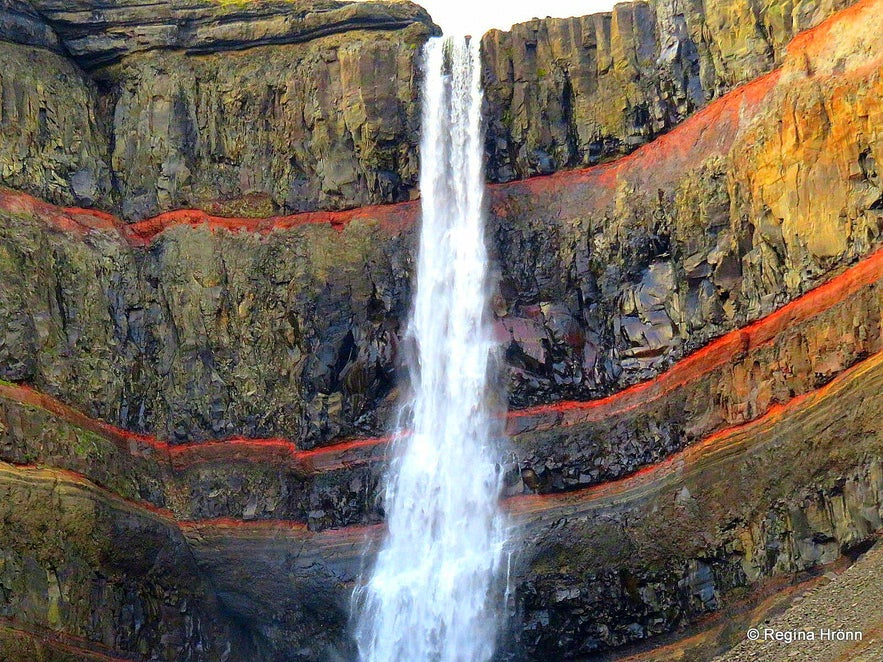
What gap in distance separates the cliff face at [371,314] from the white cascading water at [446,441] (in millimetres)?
731

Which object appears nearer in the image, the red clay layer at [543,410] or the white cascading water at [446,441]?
the red clay layer at [543,410]

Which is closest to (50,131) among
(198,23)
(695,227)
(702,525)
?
(198,23)

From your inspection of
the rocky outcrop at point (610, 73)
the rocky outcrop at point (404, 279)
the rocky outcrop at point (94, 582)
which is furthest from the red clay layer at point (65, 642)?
the rocky outcrop at point (610, 73)

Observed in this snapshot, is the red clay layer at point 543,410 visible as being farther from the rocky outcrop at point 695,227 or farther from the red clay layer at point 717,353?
the rocky outcrop at point 695,227

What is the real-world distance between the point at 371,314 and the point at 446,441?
16.2 feet

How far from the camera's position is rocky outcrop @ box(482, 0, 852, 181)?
33.4m

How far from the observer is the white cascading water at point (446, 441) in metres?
32.5

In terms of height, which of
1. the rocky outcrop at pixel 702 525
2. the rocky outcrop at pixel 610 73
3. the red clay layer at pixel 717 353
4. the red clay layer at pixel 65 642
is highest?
the rocky outcrop at pixel 610 73

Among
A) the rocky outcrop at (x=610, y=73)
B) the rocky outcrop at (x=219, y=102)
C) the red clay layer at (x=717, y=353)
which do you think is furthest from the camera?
the rocky outcrop at (x=219, y=102)

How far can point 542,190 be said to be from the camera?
121ft

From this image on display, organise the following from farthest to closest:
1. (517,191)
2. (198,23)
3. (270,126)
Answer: (198,23), (270,126), (517,191)

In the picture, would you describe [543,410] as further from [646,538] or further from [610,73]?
Result: [610,73]

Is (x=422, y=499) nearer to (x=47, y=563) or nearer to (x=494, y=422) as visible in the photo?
(x=494, y=422)

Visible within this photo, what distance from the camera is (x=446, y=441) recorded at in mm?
35188
